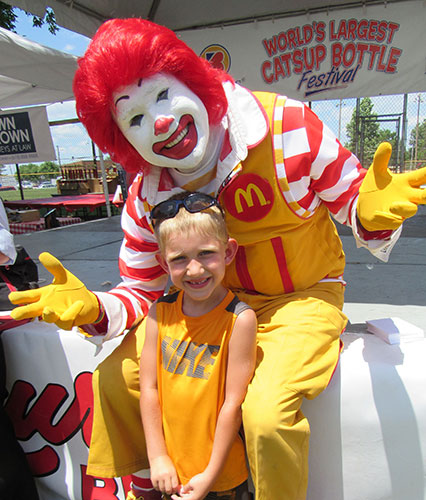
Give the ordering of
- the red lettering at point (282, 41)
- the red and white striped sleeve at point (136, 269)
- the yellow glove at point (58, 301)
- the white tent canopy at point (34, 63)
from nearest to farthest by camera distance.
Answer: the yellow glove at point (58, 301)
the red and white striped sleeve at point (136, 269)
the white tent canopy at point (34, 63)
the red lettering at point (282, 41)

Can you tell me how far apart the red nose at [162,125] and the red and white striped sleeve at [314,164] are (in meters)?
0.33

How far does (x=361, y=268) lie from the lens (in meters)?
2.56

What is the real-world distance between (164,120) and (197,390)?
0.70m

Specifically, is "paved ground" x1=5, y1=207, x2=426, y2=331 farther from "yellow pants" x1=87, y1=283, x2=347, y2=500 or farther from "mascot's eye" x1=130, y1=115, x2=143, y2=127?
"mascot's eye" x1=130, y1=115, x2=143, y2=127

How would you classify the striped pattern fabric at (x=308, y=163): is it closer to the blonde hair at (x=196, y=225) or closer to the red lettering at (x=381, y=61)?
the blonde hair at (x=196, y=225)

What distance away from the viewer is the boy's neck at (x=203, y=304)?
1.07m

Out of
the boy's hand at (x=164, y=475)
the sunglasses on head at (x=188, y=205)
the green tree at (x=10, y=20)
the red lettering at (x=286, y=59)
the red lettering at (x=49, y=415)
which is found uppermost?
the green tree at (x=10, y=20)

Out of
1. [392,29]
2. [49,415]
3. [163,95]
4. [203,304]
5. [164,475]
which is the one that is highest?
[392,29]

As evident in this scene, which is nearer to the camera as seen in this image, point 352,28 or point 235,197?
point 235,197

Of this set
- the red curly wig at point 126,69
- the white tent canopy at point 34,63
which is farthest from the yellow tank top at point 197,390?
the white tent canopy at point 34,63

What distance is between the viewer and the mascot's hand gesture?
91 cm

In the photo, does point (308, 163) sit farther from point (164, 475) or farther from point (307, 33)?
point (307, 33)

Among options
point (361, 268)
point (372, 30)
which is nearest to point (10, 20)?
point (372, 30)

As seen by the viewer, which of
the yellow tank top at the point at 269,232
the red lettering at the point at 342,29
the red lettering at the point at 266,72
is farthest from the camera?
the red lettering at the point at 266,72
